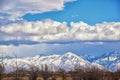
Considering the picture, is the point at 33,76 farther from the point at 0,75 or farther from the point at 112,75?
the point at 112,75

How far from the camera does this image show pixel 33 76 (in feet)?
270

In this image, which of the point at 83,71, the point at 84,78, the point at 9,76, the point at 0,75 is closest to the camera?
the point at 0,75

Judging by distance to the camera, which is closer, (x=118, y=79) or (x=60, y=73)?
(x=118, y=79)

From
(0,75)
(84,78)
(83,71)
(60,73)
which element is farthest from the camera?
(60,73)

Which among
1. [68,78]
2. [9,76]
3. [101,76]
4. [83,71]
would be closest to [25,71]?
[9,76]

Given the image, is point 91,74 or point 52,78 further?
point 52,78

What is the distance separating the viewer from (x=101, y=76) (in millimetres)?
80688

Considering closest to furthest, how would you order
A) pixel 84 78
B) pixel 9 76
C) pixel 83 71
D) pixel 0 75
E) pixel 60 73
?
1. pixel 0 75
2. pixel 84 78
3. pixel 83 71
4. pixel 9 76
5. pixel 60 73

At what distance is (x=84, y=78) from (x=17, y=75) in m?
16.9

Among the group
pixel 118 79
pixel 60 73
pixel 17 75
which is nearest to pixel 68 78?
pixel 60 73

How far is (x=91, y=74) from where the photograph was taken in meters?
80.8

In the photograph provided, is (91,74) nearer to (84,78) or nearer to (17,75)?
(84,78)

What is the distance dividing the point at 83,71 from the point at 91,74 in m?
6.43

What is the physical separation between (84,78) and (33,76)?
10400 mm
